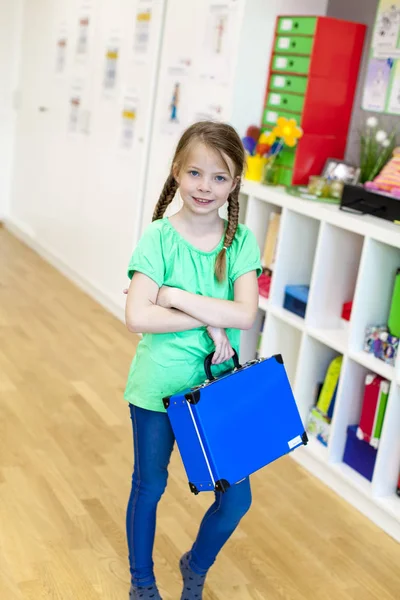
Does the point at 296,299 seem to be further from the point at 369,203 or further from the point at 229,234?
the point at 229,234

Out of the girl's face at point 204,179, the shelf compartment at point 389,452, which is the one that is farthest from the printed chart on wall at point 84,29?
the girl's face at point 204,179

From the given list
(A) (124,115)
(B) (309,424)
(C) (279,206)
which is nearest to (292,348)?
(B) (309,424)

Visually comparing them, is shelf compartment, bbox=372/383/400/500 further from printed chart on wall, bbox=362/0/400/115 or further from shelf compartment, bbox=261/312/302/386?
printed chart on wall, bbox=362/0/400/115

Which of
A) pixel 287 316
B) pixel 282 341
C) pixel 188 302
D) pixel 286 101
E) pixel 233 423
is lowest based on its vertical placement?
pixel 282 341

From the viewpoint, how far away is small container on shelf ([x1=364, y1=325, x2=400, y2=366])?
8.93 feet

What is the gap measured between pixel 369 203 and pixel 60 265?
2887 mm

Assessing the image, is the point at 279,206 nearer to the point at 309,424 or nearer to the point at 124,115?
the point at 309,424

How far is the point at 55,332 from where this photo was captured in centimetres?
406

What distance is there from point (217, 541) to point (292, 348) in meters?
1.48

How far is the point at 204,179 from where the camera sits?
1761mm

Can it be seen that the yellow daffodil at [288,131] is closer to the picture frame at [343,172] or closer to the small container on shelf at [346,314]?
the picture frame at [343,172]

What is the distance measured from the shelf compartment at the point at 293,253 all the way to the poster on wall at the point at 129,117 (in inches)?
59.9

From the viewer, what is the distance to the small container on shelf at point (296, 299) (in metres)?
3.11

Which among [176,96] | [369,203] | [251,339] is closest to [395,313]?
[369,203]
